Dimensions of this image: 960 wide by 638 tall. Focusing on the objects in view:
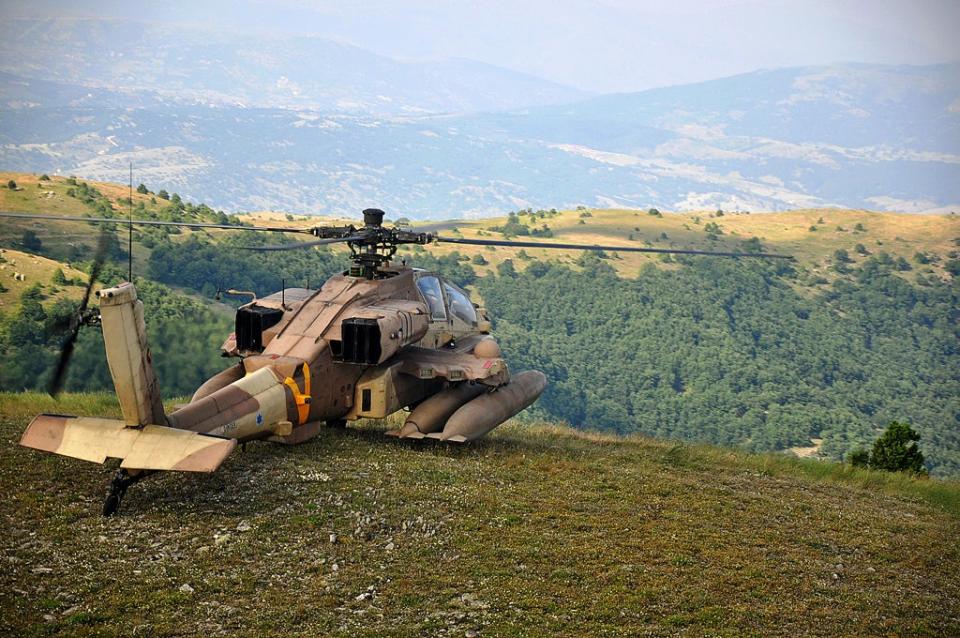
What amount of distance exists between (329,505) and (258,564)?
8.50ft

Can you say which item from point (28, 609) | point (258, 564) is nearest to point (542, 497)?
point (258, 564)

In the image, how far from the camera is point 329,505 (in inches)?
614

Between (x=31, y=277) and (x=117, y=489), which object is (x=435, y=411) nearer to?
(x=117, y=489)

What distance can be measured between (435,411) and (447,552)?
7139mm

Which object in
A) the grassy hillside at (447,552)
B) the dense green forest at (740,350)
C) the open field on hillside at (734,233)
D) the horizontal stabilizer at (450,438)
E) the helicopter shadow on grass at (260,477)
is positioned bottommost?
the dense green forest at (740,350)

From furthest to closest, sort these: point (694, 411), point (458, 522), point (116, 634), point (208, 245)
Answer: point (694, 411)
point (208, 245)
point (458, 522)
point (116, 634)

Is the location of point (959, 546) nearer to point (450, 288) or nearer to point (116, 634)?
point (450, 288)

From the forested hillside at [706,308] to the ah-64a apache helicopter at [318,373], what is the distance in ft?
152

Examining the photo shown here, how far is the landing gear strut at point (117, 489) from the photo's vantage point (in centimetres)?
1425

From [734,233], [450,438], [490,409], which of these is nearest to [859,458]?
[490,409]

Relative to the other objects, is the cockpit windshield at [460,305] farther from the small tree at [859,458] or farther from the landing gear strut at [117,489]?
the small tree at [859,458]

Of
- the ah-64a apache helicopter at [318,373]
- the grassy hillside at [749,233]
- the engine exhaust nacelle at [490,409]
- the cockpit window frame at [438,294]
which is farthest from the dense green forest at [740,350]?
the ah-64a apache helicopter at [318,373]

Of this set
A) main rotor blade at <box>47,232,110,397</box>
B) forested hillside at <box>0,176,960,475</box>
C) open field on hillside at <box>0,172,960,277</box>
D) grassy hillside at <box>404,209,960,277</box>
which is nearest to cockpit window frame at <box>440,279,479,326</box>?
A: main rotor blade at <box>47,232,110,397</box>

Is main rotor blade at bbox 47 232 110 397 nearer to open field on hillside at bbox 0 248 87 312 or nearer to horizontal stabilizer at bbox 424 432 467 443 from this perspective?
horizontal stabilizer at bbox 424 432 467 443
